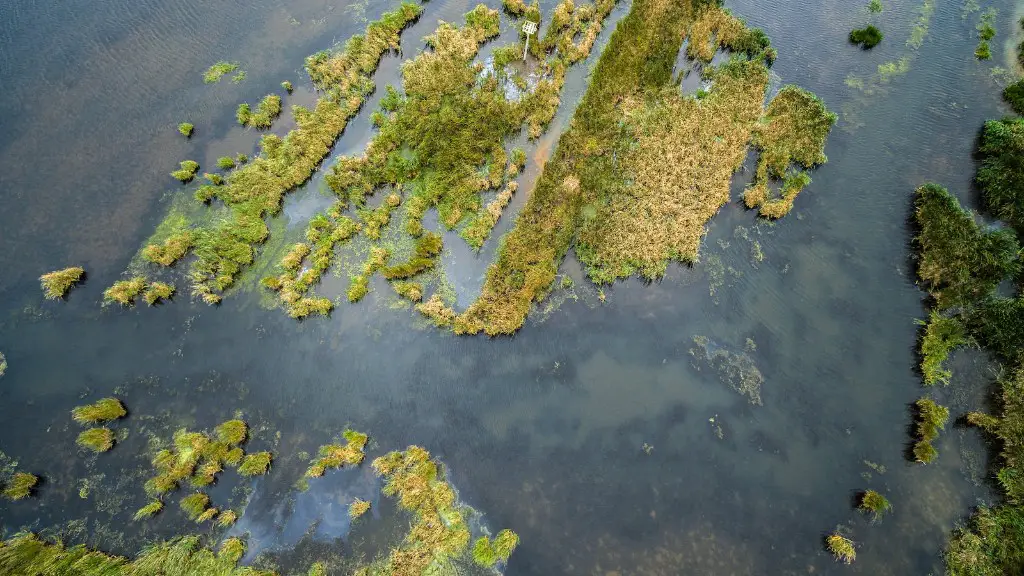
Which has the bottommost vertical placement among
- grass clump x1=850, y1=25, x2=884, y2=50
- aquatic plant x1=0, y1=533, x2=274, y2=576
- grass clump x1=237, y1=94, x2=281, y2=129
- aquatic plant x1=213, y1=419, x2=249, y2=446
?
aquatic plant x1=0, y1=533, x2=274, y2=576

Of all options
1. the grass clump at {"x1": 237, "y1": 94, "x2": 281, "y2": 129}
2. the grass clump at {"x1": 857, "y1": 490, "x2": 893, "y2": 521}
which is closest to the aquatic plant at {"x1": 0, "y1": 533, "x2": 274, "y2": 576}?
the grass clump at {"x1": 237, "y1": 94, "x2": 281, "y2": 129}

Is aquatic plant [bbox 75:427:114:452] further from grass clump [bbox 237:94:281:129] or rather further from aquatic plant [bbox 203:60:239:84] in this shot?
aquatic plant [bbox 203:60:239:84]

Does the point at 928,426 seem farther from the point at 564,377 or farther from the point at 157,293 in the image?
the point at 157,293

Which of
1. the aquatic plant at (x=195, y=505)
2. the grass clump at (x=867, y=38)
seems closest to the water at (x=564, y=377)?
the aquatic plant at (x=195, y=505)

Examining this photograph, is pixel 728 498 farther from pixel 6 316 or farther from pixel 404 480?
pixel 6 316

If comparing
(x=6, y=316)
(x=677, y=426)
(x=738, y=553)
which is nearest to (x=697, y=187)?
(x=677, y=426)

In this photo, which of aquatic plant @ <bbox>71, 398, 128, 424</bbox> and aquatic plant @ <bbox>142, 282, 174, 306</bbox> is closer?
aquatic plant @ <bbox>71, 398, 128, 424</bbox>
